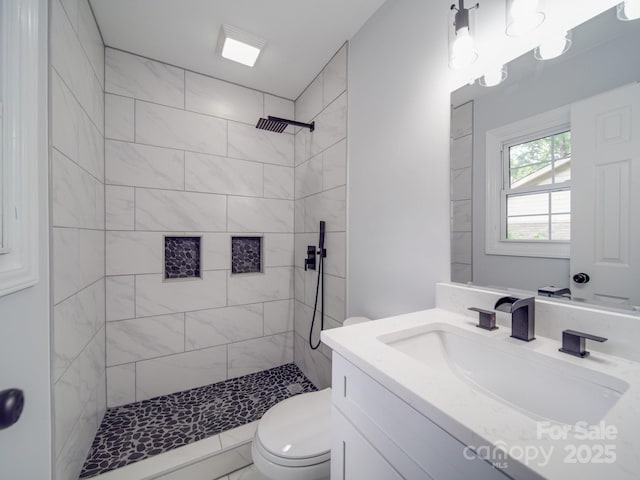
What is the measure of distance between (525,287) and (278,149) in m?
2.09

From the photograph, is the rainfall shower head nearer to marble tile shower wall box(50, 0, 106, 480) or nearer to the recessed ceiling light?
the recessed ceiling light

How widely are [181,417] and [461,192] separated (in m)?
2.13

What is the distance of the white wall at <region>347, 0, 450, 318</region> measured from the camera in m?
1.15

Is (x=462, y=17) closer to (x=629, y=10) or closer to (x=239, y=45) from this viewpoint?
(x=629, y=10)

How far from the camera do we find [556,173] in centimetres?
83

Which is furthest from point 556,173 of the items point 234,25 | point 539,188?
point 234,25

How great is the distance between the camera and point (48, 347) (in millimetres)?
949

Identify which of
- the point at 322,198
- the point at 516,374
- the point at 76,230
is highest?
the point at 322,198

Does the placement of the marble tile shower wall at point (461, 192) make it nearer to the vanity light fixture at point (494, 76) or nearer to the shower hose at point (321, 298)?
the vanity light fixture at point (494, 76)

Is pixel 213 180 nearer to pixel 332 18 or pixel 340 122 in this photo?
pixel 340 122

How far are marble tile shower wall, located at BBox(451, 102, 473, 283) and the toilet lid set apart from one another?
86 centimetres

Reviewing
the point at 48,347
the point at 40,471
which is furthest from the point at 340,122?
the point at 40,471

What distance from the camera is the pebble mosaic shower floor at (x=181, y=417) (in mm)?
1418

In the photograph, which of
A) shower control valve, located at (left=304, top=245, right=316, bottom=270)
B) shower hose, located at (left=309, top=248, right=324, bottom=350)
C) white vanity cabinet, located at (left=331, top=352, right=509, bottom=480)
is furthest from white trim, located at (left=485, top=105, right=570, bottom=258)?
shower control valve, located at (left=304, top=245, right=316, bottom=270)
